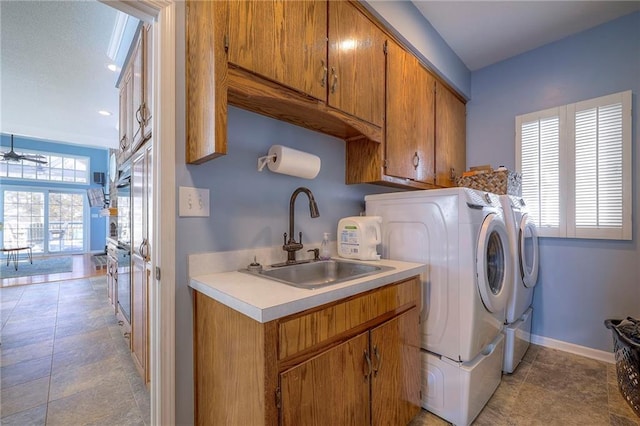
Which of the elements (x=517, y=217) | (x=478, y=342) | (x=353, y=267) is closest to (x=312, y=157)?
(x=353, y=267)

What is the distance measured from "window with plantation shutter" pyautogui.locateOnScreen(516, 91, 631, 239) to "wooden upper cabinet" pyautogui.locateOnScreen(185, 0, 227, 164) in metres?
2.69

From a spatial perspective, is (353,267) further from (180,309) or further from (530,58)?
(530,58)

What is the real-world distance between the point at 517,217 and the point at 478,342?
1072 mm

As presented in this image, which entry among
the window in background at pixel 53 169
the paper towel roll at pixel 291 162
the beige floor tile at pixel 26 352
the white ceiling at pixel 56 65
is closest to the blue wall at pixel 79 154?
the window in background at pixel 53 169

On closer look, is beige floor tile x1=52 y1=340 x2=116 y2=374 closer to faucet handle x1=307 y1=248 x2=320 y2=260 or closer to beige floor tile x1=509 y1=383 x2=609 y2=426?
faucet handle x1=307 y1=248 x2=320 y2=260

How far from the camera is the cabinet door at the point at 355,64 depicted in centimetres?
140

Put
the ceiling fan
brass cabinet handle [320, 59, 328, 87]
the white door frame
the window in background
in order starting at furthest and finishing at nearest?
the window in background, the ceiling fan, brass cabinet handle [320, 59, 328, 87], the white door frame

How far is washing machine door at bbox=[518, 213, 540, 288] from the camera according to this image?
2027mm

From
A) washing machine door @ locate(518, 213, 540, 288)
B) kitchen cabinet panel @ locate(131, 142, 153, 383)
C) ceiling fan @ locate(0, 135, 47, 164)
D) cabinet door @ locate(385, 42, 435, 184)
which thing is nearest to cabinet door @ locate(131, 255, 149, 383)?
kitchen cabinet panel @ locate(131, 142, 153, 383)

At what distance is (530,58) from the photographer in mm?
2498

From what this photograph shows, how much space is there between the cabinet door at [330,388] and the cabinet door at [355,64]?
115cm

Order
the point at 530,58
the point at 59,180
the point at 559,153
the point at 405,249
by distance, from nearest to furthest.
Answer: the point at 405,249
the point at 559,153
the point at 530,58
the point at 59,180

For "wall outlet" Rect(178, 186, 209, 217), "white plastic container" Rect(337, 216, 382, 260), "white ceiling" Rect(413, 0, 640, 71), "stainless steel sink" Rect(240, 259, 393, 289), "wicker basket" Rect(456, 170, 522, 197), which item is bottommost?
Result: "stainless steel sink" Rect(240, 259, 393, 289)

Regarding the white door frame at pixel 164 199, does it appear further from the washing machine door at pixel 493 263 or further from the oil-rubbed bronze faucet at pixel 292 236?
the washing machine door at pixel 493 263
